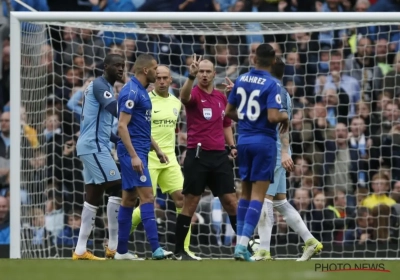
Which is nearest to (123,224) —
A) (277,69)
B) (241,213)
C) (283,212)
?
(241,213)

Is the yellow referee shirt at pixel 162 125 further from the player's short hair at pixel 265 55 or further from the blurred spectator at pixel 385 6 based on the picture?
the blurred spectator at pixel 385 6

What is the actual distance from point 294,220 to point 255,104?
173cm

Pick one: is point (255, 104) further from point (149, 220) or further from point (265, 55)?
point (149, 220)

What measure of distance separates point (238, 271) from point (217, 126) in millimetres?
2856

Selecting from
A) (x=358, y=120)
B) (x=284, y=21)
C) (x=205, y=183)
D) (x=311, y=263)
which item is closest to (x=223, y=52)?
(x=358, y=120)

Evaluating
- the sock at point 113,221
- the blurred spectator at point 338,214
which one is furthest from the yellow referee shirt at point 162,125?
the blurred spectator at point 338,214

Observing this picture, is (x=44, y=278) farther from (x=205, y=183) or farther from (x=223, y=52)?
(x=223, y=52)

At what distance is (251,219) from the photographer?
10.4 metres

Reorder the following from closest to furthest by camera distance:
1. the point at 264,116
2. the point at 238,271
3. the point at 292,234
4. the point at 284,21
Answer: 1. the point at 238,271
2. the point at 264,116
3. the point at 284,21
4. the point at 292,234

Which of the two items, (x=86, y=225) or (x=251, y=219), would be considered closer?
(x=251, y=219)

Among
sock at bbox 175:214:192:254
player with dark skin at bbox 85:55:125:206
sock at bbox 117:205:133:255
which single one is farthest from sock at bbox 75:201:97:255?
sock at bbox 175:214:192:254

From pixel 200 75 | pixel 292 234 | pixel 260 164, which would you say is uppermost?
pixel 200 75

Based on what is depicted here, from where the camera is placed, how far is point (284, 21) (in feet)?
40.8

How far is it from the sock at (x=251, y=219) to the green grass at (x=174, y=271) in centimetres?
69
